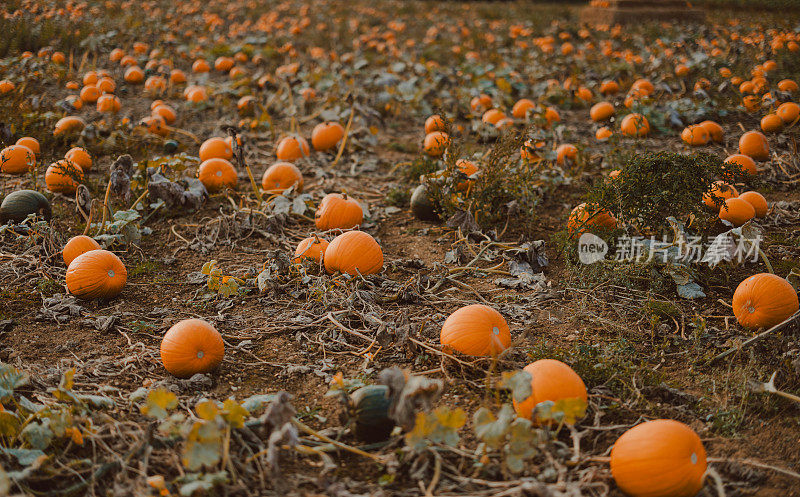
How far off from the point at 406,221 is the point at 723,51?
7.52m

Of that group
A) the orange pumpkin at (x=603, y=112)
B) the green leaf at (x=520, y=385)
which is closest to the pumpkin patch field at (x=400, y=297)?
the green leaf at (x=520, y=385)

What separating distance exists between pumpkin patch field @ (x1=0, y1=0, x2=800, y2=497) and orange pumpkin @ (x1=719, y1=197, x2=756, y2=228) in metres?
0.02

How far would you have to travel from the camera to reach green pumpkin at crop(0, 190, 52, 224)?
4.91 meters

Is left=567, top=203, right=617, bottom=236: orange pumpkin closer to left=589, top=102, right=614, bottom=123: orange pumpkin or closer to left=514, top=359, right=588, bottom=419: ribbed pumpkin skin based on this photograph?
left=514, top=359, right=588, bottom=419: ribbed pumpkin skin

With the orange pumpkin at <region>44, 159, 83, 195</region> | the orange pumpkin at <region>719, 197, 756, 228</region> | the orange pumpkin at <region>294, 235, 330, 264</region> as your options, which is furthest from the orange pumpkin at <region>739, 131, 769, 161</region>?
the orange pumpkin at <region>44, 159, 83, 195</region>

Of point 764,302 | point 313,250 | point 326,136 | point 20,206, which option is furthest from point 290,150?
point 764,302

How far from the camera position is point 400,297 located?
13.7ft

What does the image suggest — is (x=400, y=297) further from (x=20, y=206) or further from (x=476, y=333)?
(x=20, y=206)

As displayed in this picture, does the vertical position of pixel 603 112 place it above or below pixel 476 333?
below

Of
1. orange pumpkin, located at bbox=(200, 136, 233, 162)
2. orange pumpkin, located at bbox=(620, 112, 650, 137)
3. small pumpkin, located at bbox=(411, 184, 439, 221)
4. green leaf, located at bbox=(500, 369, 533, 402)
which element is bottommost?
small pumpkin, located at bbox=(411, 184, 439, 221)

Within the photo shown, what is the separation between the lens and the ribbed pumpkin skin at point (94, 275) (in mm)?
4031

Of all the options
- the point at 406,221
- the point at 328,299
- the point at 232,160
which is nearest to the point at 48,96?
the point at 232,160

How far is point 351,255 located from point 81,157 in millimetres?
3349

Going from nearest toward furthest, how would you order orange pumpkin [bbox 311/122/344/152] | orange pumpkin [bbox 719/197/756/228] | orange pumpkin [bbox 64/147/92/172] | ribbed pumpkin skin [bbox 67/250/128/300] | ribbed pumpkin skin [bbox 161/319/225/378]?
ribbed pumpkin skin [bbox 161/319/225/378], ribbed pumpkin skin [bbox 67/250/128/300], orange pumpkin [bbox 719/197/756/228], orange pumpkin [bbox 64/147/92/172], orange pumpkin [bbox 311/122/344/152]
